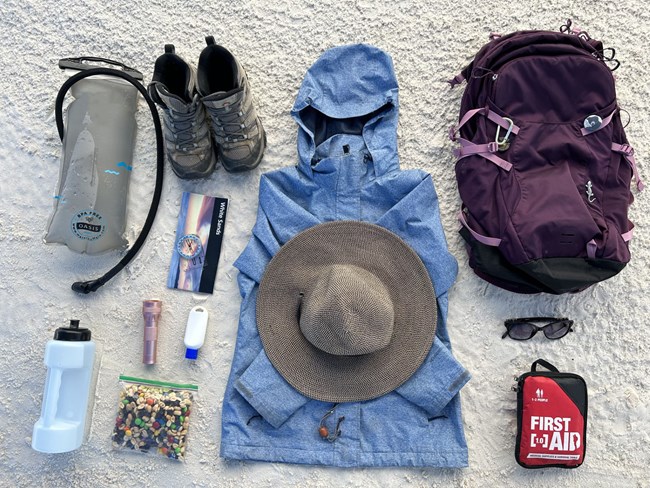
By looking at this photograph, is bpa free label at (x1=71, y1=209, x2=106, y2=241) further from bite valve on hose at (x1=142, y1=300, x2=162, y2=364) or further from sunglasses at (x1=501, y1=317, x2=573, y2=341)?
sunglasses at (x1=501, y1=317, x2=573, y2=341)

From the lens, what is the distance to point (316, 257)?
0.96 meters

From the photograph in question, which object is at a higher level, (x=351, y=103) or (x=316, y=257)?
(x=351, y=103)

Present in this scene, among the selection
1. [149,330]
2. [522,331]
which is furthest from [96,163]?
[522,331]

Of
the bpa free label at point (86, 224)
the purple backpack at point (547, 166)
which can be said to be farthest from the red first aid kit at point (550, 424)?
the bpa free label at point (86, 224)

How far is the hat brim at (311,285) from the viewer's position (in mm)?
934

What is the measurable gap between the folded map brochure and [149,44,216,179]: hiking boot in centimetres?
6

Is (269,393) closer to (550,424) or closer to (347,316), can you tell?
(347,316)

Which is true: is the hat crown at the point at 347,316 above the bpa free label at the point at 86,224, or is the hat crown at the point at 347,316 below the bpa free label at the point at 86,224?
below

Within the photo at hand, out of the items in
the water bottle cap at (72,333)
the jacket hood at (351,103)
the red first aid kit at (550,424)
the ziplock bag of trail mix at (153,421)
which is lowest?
the ziplock bag of trail mix at (153,421)

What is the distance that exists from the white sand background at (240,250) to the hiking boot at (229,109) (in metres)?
0.06

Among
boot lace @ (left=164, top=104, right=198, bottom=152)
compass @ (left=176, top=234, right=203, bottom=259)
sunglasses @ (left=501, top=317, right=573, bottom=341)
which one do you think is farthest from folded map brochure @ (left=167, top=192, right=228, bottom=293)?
sunglasses @ (left=501, top=317, right=573, bottom=341)

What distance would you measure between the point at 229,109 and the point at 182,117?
9 cm

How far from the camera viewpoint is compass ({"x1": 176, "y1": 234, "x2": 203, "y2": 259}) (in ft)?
3.30

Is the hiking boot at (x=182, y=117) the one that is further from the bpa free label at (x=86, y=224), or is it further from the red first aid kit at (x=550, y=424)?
the red first aid kit at (x=550, y=424)
